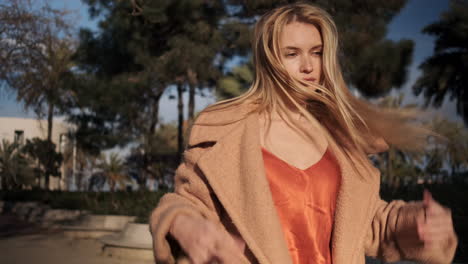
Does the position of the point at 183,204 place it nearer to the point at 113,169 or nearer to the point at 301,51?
the point at 301,51

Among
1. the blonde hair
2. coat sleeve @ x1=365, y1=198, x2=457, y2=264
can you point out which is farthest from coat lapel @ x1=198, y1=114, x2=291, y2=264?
coat sleeve @ x1=365, y1=198, x2=457, y2=264

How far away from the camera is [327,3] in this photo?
496 inches

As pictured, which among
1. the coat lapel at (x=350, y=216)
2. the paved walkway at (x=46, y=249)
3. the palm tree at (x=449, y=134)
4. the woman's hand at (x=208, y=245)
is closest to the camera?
the woman's hand at (x=208, y=245)

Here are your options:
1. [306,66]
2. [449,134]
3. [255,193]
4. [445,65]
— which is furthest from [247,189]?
[445,65]

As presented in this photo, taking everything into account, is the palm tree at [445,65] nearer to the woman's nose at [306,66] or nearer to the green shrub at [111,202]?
the green shrub at [111,202]

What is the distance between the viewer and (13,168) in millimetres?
26203

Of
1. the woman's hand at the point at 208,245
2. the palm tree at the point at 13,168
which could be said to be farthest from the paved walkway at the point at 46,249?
the palm tree at the point at 13,168

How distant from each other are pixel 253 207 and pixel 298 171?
24 centimetres

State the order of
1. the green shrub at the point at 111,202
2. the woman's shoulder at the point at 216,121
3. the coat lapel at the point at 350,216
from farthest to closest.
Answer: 1. the green shrub at the point at 111,202
2. the woman's shoulder at the point at 216,121
3. the coat lapel at the point at 350,216

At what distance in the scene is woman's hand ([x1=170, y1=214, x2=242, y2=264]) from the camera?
4.10 feet

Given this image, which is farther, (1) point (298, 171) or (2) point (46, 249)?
(2) point (46, 249)

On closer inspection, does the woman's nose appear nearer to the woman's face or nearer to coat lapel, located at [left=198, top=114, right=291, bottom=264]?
the woman's face

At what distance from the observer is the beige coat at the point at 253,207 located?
1607 mm

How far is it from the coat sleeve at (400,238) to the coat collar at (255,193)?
0.21 feet
